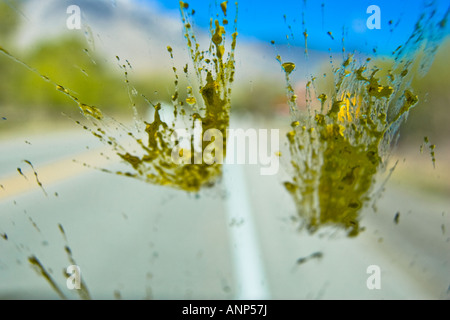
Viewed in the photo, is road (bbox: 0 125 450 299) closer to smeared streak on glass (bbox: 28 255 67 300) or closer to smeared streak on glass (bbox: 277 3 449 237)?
smeared streak on glass (bbox: 28 255 67 300)

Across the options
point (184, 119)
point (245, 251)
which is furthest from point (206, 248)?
point (184, 119)

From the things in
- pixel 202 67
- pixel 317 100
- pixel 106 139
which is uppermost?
pixel 202 67

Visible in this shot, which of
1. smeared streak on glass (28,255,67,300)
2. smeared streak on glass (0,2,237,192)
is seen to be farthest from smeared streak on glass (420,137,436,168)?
smeared streak on glass (28,255,67,300)

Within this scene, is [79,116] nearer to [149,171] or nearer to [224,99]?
[149,171]

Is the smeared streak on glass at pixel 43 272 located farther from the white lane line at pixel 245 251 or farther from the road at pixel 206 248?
the white lane line at pixel 245 251

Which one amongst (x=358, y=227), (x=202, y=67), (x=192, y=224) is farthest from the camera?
(x=192, y=224)

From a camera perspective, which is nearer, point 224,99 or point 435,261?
point 224,99
